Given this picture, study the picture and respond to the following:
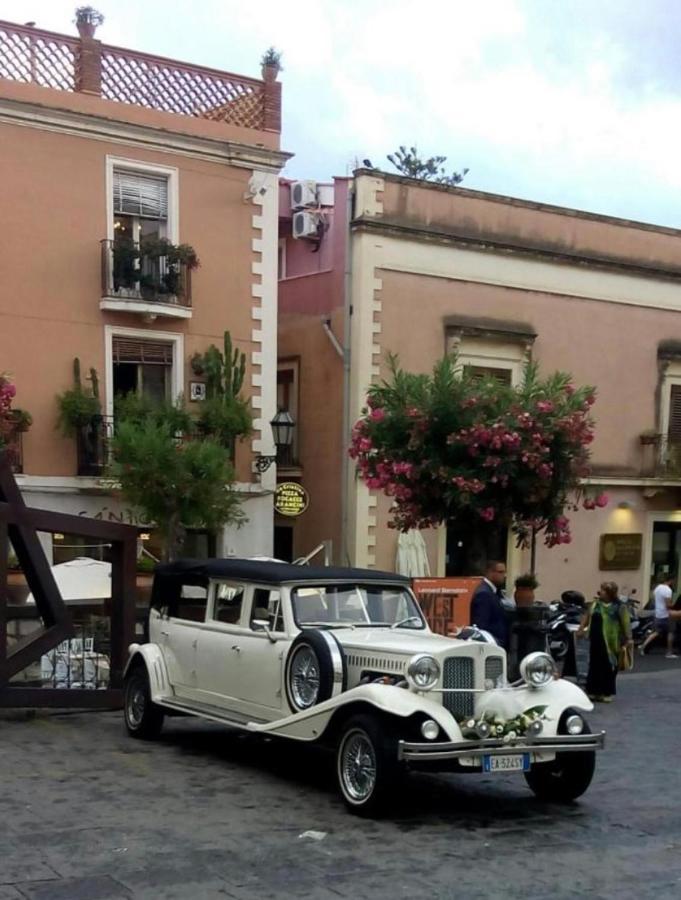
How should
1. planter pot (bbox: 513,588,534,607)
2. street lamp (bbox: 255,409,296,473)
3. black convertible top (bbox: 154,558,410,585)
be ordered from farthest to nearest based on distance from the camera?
street lamp (bbox: 255,409,296,473)
planter pot (bbox: 513,588,534,607)
black convertible top (bbox: 154,558,410,585)

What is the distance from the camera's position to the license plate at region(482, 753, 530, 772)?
8055 millimetres

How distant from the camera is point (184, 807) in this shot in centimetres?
828

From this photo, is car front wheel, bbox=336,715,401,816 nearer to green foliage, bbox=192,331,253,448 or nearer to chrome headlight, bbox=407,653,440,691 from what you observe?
chrome headlight, bbox=407,653,440,691

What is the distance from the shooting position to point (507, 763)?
26.7 ft

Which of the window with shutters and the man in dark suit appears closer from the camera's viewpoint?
the man in dark suit

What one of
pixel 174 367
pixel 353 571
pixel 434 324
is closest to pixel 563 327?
pixel 434 324

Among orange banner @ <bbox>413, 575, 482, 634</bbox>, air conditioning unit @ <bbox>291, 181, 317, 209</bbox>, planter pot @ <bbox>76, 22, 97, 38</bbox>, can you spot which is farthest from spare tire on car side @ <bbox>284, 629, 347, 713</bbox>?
air conditioning unit @ <bbox>291, 181, 317, 209</bbox>

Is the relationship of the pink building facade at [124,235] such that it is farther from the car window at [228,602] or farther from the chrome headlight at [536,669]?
the chrome headlight at [536,669]

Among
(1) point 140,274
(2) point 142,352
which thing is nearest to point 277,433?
(2) point 142,352

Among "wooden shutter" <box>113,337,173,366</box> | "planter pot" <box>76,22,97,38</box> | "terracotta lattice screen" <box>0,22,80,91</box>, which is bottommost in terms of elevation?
"wooden shutter" <box>113,337,173,366</box>

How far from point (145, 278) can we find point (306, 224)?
186 inches

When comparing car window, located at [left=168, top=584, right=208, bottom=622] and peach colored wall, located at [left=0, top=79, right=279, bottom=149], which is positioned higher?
peach colored wall, located at [left=0, top=79, right=279, bottom=149]

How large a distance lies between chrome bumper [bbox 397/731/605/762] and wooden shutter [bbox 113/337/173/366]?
1358 centimetres

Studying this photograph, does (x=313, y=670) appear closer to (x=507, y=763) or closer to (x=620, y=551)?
(x=507, y=763)
